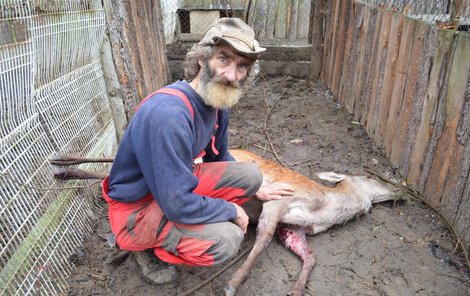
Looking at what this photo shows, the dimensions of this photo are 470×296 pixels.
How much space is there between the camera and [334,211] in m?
3.32

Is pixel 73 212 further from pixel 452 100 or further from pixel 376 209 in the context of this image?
pixel 452 100

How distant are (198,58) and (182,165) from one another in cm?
76

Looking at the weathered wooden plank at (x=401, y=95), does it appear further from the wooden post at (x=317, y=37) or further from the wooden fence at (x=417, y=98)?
the wooden post at (x=317, y=37)

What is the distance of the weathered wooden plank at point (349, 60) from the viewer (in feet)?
18.3

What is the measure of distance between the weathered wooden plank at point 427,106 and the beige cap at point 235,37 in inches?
73.1

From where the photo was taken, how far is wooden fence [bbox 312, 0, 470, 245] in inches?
122

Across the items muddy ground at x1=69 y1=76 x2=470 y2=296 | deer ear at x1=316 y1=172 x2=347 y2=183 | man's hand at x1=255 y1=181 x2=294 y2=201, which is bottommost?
muddy ground at x1=69 y1=76 x2=470 y2=296

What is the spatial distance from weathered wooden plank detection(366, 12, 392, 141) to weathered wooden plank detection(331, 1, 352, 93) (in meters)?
1.35

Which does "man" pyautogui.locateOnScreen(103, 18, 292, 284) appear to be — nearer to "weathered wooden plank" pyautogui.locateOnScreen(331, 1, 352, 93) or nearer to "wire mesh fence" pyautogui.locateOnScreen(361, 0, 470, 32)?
"wire mesh fence" pyautogui.locateOnScreen(361, 0, 470, 32)

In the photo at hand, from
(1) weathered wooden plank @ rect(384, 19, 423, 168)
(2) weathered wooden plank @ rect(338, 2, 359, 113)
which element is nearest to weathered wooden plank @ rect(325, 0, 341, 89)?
(2) weathered wooden plank @ rect(338, 2, 359, 113)

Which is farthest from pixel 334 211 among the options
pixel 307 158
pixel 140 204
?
pixel 140 204

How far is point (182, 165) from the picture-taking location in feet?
7.17

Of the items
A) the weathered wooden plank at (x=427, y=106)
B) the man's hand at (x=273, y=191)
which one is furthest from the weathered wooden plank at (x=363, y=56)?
the man's hand at (x=273, y=191)

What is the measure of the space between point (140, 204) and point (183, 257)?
46 centimetres
